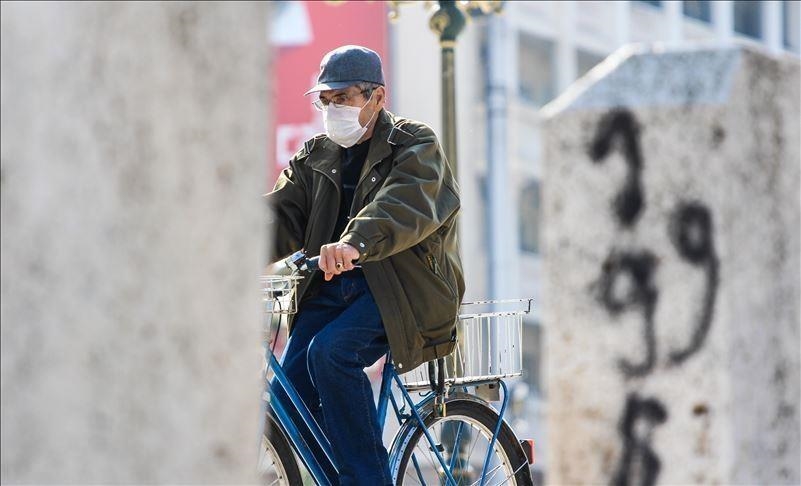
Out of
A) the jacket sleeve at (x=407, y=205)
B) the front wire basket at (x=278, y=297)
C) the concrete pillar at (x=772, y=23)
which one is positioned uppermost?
the concrete pillar at (x=772, y=23)

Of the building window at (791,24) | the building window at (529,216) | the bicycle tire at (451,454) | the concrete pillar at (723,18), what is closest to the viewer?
the bicycle tire at (451,454)

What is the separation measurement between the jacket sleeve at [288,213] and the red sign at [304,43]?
24.9 metres

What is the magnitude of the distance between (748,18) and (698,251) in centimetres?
3936

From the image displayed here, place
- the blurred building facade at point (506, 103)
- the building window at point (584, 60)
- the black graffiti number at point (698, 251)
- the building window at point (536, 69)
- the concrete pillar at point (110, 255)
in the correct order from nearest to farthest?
the concrete pillar at point (110, 255) → the black graffiti number at point (698, 251) → the blurred building facade at point (506, 103) → the building window at point (536, 69) → the building window at point (584, 60)

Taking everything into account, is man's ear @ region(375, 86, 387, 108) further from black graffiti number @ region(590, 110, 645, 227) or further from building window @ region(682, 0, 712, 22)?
building window @ region(682, 0, 712, 22)

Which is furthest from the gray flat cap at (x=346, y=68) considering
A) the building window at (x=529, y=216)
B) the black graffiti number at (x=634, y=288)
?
the building window at (x=529, y=216)

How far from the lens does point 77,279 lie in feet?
9.48

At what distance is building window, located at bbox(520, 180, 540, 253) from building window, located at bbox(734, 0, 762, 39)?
308 inches

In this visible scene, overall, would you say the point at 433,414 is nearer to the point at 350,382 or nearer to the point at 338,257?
the point at 350,382

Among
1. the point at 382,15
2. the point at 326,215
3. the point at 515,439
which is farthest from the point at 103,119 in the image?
the point at 382,15

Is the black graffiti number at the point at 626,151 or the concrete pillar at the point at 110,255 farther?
the black graffiti number at the point at 626,151

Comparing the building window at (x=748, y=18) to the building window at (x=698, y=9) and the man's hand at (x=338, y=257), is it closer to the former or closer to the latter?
the building window at (x=698, y=9)

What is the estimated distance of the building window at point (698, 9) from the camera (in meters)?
39.8

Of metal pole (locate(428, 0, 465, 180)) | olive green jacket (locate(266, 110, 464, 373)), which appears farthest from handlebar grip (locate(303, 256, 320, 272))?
metal pole (locate(428, 0, 465, 180))
